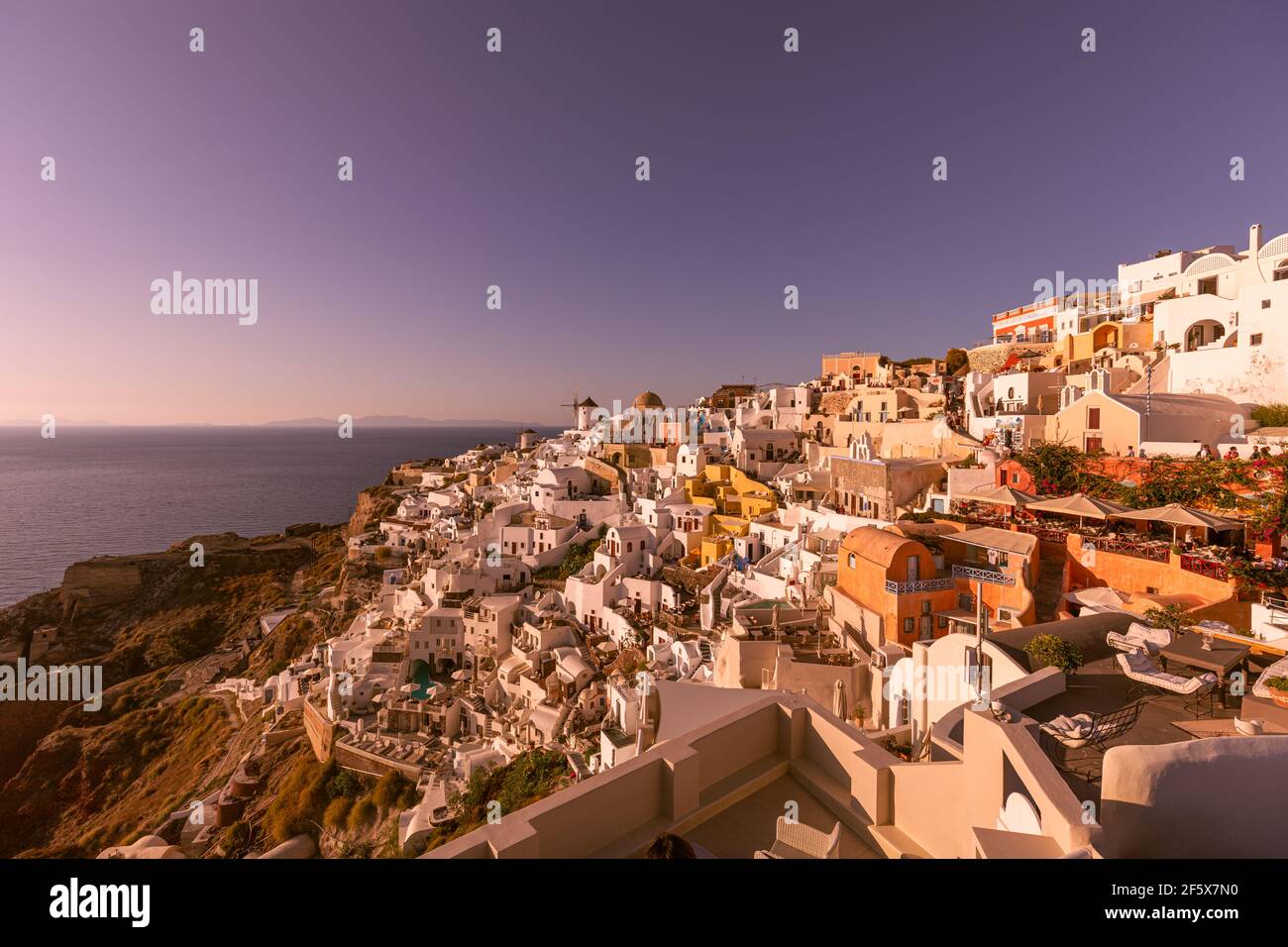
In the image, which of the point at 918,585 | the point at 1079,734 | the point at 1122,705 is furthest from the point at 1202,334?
the point at 1079,734

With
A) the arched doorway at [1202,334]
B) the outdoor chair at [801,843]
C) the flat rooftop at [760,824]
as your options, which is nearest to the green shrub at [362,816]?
the flat rooftop at [760,824]

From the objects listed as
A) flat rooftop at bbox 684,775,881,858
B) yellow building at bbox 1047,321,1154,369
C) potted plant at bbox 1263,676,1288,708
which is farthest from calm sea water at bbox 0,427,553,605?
yellow building at bbox 1047,321,1154,369

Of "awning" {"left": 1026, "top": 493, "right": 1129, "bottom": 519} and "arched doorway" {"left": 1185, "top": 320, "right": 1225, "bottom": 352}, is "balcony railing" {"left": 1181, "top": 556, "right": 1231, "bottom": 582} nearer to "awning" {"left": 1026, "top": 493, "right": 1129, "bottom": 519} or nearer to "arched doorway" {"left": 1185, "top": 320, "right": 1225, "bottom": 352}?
"awning" {"left": 1026, "top": 493, "right": 1129, "bottom": 519}

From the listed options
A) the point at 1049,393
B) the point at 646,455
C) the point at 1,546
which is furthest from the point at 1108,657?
the point at 1,546

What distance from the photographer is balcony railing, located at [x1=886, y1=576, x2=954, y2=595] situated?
1127cm

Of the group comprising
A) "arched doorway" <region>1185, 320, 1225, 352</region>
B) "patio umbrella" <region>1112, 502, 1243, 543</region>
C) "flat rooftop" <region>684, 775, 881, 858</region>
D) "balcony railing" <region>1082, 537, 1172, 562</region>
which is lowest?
"flat rooftop" <region>684, 775, 881, 858</region>

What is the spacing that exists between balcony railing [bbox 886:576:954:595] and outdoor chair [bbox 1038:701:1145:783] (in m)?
6.04

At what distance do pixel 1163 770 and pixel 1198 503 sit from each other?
1323cm

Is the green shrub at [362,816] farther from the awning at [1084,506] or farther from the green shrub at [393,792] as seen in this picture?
the awning at [1084,506]

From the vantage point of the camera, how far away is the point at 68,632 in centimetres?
3095

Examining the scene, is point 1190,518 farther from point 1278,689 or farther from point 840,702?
point 840,702

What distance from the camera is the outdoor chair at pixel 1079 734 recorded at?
464cm

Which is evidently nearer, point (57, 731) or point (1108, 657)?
point (1108, 657)
